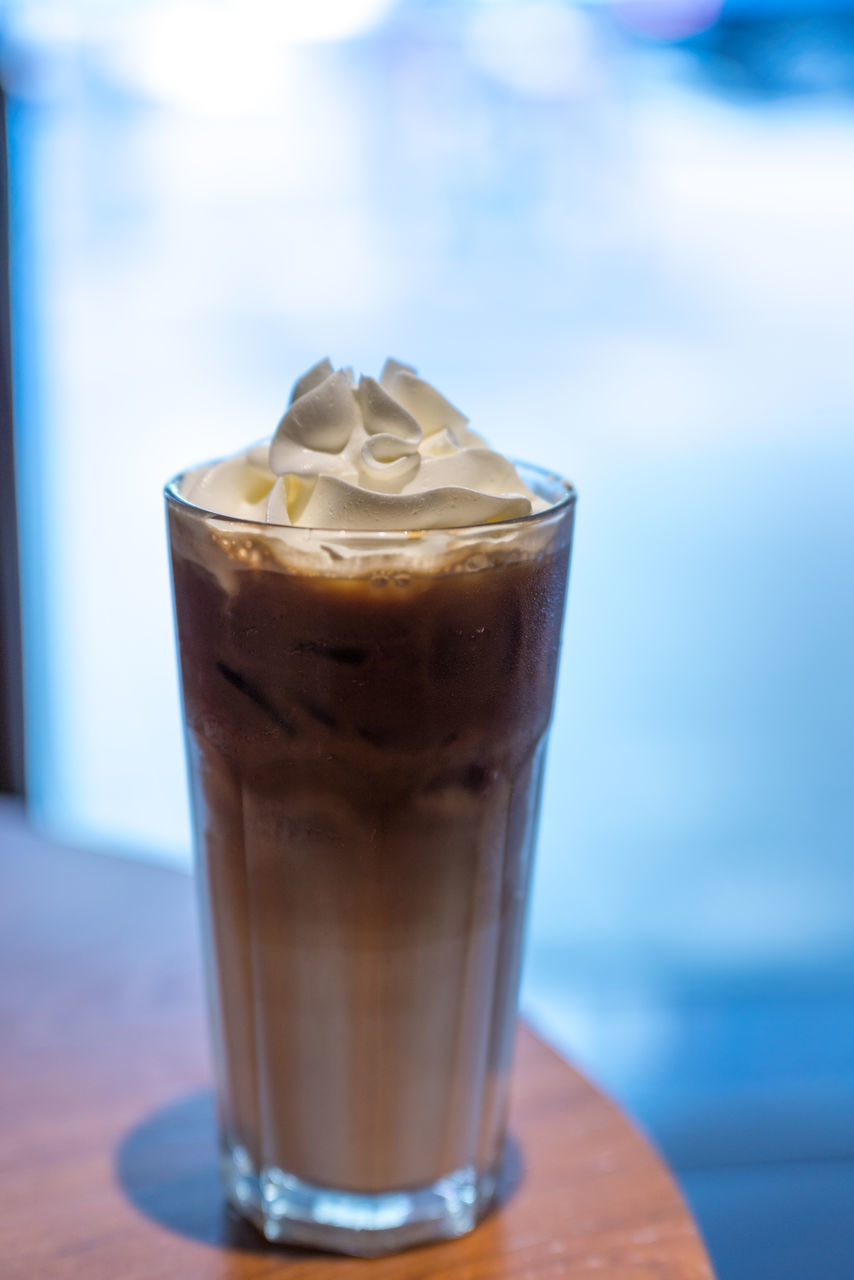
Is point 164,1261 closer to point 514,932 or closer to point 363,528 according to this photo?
point 514,932

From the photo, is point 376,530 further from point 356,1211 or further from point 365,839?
point 356,1211

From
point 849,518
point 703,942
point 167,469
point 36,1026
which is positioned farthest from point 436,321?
point 36,1026

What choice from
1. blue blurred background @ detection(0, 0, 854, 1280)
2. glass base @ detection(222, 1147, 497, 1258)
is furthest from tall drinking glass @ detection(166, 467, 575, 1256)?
blue blurred background @ detection(0, 0, 854, 1280)

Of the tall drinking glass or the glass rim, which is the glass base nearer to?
the tall drinking glass

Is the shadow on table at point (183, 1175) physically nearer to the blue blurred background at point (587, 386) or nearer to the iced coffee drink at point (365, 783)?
the iced coffee drink at point (365, 783)

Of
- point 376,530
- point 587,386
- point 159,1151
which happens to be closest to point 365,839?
point 376,530

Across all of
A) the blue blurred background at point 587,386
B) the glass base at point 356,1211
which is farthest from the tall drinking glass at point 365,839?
the blue blurred background at point 587,386
